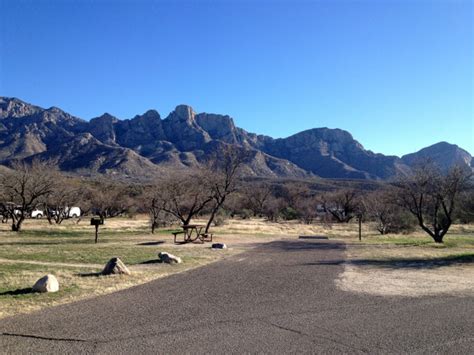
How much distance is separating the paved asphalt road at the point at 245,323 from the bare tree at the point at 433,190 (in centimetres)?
2188

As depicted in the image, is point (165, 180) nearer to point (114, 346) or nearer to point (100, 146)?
point (114, 346)

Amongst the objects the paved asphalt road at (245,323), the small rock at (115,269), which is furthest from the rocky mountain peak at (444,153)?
the paved asphalt road at (245,323)

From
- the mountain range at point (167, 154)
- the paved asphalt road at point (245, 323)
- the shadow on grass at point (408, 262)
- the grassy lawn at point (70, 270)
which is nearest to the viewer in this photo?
the paved asphalt road at point (245, 323)

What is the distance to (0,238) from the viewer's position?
26.8 metres

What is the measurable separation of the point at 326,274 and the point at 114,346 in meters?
8.14

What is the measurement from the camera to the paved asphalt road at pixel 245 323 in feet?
19.6

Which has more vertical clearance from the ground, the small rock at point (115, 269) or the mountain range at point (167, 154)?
the mountain range at point (167, 154)

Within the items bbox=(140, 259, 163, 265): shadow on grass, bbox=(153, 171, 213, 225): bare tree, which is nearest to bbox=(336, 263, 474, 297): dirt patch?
bbox=(140, 259, 163, 265): shadow on grass

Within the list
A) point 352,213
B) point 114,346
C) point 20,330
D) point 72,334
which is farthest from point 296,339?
point 352,213

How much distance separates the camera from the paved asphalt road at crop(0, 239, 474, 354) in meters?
5.97

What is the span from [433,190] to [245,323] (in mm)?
26466

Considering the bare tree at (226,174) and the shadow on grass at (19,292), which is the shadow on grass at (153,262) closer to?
the shadow on grass at (19,292)

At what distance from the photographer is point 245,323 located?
7145 mm

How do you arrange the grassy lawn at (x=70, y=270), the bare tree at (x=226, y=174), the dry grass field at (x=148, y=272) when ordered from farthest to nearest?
the bare tree at (x=226, y=174) → the dry grass field at (x=148, y=272) → the grassy lawn at (x=70, y=270)
